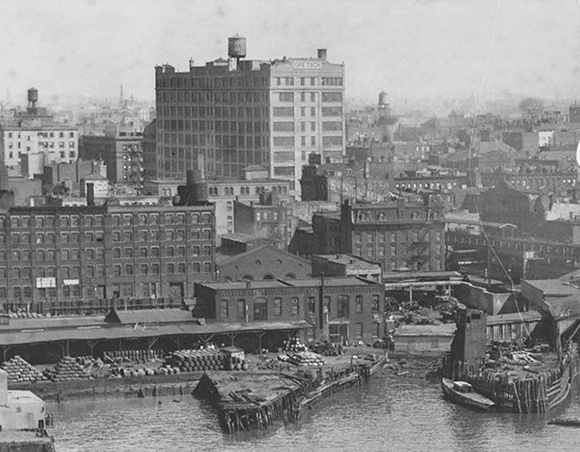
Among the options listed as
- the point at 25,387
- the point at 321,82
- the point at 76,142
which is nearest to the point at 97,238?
the point at 25,387

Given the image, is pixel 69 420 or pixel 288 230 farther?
pixel 288 230

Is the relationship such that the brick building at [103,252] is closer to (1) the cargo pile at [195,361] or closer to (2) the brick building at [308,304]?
(2) the brick building at [308,304]

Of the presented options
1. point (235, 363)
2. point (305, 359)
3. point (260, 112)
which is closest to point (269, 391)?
point (235, 363)

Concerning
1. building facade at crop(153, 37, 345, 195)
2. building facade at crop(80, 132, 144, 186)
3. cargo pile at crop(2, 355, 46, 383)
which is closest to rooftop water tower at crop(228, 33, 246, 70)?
building facade at crop(153, 37, 345, 195)

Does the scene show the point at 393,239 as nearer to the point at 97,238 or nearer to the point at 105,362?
the point at 97,238

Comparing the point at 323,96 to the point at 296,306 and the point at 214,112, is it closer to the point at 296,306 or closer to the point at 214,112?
the point at 214,112

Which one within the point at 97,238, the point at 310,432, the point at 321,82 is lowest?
the point at 310,432

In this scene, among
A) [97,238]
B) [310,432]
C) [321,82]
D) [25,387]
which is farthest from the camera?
[321,82]
